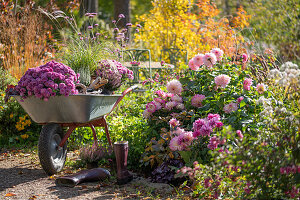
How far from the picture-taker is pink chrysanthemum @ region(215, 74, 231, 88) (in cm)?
320

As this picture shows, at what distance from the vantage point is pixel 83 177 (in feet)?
10.6

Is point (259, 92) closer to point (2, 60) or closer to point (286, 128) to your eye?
point (286, 128)

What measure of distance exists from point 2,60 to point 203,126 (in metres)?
4.60

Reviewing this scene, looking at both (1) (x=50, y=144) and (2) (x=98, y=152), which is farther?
(2) (x=98, y=152)

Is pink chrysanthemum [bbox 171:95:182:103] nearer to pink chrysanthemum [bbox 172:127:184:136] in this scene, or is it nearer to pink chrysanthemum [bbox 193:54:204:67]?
pink chrysanthemum [bbox 193:54:204:67]

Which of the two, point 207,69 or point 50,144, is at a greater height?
point 207,69

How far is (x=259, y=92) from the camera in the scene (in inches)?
120

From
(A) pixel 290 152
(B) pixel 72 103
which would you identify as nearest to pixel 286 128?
(A) pixel 290 152

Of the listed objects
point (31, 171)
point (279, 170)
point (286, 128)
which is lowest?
point (31, 171)

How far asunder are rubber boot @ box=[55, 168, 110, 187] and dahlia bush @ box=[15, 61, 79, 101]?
0.69m

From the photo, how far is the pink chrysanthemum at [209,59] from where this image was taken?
334 cm

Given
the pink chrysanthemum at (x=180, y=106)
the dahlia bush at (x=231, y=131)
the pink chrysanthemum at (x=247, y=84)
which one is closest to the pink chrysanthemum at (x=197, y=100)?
the dahlia bush at (x=231, y=131)

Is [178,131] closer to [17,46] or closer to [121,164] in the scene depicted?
[121,164]

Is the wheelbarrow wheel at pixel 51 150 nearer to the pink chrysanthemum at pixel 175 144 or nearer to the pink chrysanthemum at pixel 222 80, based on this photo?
the pink chrysanthemum at pixel 175 144
